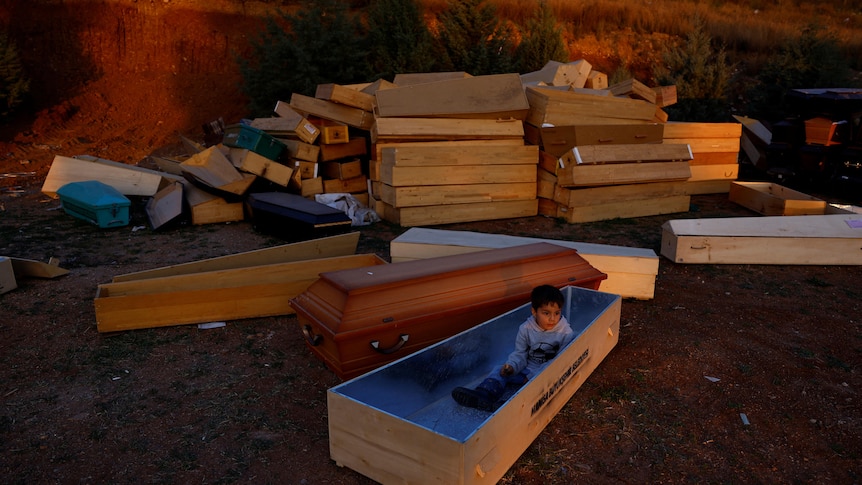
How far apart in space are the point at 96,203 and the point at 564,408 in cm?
692

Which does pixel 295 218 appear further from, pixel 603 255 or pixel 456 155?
pixel 603 255

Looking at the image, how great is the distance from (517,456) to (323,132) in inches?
257

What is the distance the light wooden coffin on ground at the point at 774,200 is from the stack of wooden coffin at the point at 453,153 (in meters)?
3.25

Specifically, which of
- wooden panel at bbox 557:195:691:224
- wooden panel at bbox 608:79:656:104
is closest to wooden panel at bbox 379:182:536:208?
wooden panel at bbox 557:195:691:224

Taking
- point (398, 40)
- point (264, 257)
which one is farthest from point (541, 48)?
point (264, 257)

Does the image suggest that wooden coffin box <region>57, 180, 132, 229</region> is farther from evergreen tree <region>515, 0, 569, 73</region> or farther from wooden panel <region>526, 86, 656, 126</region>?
evergreen tree <region>515, 0, 569, 73</region>

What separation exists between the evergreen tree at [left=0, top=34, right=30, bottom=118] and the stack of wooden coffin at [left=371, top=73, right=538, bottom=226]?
11.5 metres

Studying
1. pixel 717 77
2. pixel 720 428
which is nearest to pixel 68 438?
pixel 720 428

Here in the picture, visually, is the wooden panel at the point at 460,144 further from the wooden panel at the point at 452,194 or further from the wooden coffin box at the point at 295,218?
the wooden coffin box at the point at 295,218

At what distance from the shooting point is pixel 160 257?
6895 millimetres

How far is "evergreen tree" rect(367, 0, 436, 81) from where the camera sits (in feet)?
44.4

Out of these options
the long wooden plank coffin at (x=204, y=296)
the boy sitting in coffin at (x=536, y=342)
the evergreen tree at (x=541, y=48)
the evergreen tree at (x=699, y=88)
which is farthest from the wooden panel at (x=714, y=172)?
the boy sitting in coffin at (x=536, y=342)

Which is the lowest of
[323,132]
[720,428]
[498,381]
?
[720,428]

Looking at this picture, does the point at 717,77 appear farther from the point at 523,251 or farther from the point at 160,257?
the point at 160,257
